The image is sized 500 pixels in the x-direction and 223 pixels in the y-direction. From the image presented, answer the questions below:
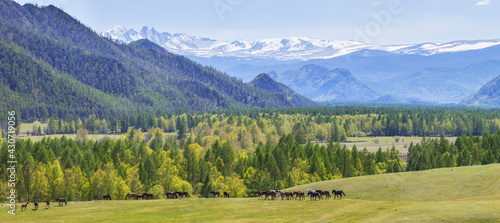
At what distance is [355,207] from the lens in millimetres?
72938

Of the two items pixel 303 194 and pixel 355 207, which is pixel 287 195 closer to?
pixel 303 194

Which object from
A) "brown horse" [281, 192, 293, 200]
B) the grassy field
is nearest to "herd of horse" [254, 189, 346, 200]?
"brown horse" [281, 192, 293, 200]

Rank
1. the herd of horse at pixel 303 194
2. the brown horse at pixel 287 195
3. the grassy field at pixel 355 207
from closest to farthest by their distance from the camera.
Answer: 1. the grassy field at pixel 355 207
2. the herd of horse at pixel 303 194
3. the brown horse at pixel 287 195

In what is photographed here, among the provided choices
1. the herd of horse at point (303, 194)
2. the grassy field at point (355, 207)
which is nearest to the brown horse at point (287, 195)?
the herd of horse at point (303, 194)

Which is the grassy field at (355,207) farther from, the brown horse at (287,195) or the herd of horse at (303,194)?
the brown horse at (287,195)

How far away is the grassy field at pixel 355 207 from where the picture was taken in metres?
62.8

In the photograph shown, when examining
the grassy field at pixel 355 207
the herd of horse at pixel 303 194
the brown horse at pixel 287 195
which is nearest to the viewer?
the grassy field at pixel 355 207

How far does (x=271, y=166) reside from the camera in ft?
478

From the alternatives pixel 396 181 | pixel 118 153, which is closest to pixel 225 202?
pixel 396 181

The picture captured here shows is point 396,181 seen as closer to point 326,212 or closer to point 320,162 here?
point 326,212

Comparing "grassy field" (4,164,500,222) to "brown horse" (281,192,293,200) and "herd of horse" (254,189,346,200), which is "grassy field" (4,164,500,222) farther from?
"brown horse" (281,192,293,200)

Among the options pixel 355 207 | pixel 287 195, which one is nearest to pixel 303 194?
pixel 287 195

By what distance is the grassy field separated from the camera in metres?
62.8

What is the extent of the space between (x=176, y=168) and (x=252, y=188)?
27659 millimetres
